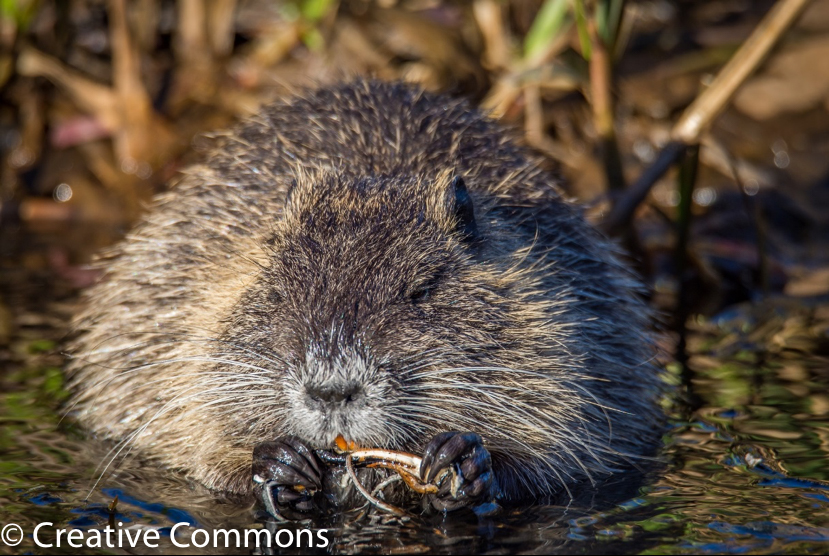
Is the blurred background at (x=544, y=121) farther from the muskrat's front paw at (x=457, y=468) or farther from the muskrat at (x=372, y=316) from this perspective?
the muskrat's front paw at (x=457, y=468)

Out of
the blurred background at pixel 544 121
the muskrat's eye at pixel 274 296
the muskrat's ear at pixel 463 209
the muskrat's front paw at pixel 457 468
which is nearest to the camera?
the muskrat's front paw at pixel 457 468

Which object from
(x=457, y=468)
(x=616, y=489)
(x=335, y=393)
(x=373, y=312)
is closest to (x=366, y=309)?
(x=373, y=312)

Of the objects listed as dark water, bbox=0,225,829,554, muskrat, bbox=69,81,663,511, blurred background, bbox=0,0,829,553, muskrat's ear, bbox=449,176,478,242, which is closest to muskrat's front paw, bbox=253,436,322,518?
muskrat, bbox=69,81,663,511

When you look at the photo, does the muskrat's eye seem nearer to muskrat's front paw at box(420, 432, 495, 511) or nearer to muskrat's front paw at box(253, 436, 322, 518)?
muskrat's front paw at box(253, 436, 322, 518)

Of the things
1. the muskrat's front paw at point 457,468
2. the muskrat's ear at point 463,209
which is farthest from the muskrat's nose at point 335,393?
the muskrat's ear at point 463,209

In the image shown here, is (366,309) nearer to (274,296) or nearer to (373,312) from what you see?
(373,312)

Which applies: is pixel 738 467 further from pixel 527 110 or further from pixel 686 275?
pixel 527 110
